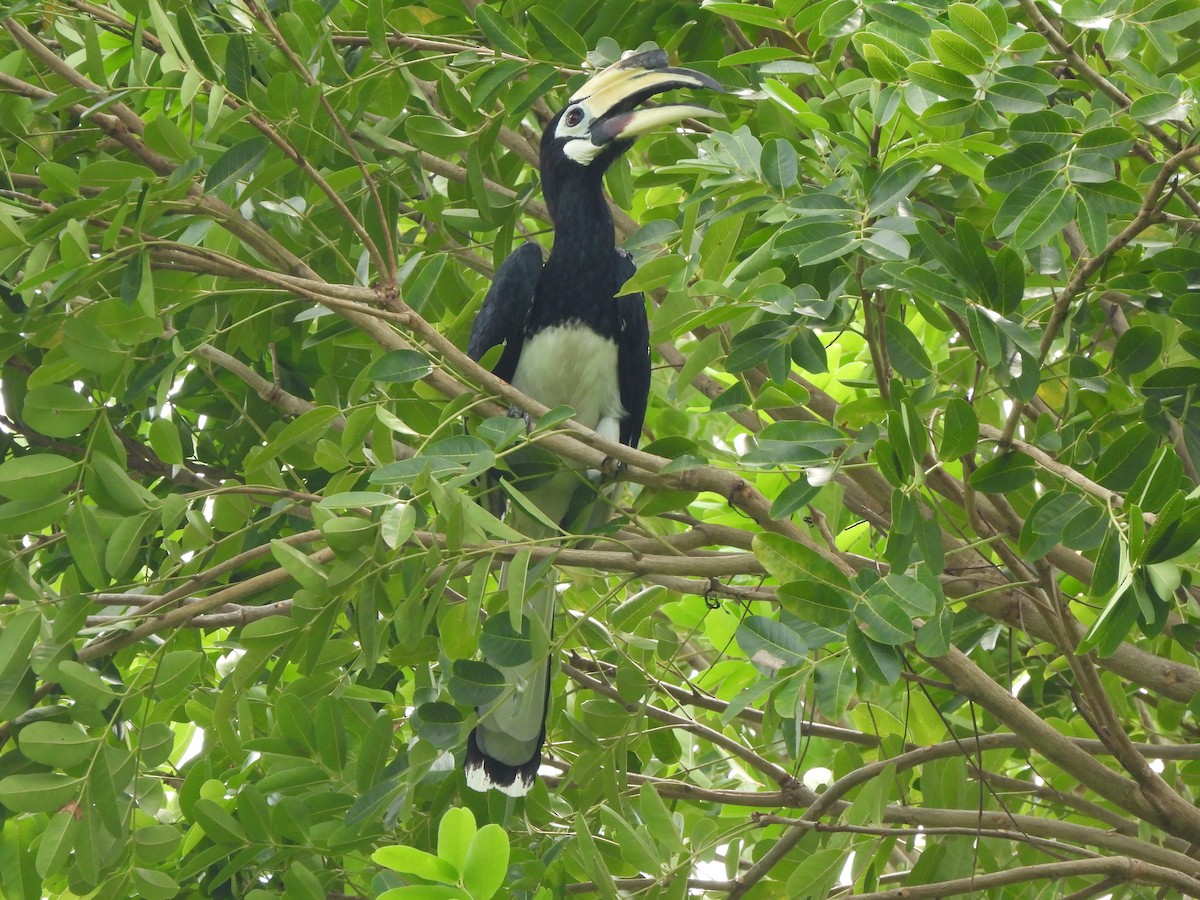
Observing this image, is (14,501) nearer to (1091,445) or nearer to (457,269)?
(457,269)

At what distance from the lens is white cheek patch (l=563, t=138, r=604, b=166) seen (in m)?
3.03

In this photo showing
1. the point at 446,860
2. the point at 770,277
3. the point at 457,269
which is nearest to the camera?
the point at 446,860

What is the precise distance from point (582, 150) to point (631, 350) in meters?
0.55

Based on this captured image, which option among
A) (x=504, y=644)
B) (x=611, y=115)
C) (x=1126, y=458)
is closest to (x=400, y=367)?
(x=504, y=644)

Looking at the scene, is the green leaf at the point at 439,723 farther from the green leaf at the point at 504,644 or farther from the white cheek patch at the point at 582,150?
the white cheek patch at the point at 582,150

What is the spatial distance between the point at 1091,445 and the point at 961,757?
0.63m

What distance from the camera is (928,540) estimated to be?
5.75ft

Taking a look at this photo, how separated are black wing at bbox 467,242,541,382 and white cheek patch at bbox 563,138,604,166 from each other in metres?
0.24

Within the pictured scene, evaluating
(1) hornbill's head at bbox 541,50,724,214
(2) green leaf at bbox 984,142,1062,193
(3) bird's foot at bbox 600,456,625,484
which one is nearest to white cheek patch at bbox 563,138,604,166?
(1) hornbill's head at bbox 541,50,724,214

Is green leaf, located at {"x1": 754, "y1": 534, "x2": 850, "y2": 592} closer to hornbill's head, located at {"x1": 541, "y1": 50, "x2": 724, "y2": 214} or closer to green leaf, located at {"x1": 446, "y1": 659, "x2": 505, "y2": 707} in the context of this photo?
green leaf, located at {"x1": 446, "y1": 659, "x2": 505, "y2": 707}

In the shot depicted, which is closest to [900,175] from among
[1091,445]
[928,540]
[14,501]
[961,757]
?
[928,540]

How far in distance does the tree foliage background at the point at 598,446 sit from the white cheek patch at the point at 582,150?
43cm

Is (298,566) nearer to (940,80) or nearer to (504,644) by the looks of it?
(504,644)

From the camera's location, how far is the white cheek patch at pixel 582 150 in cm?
303
